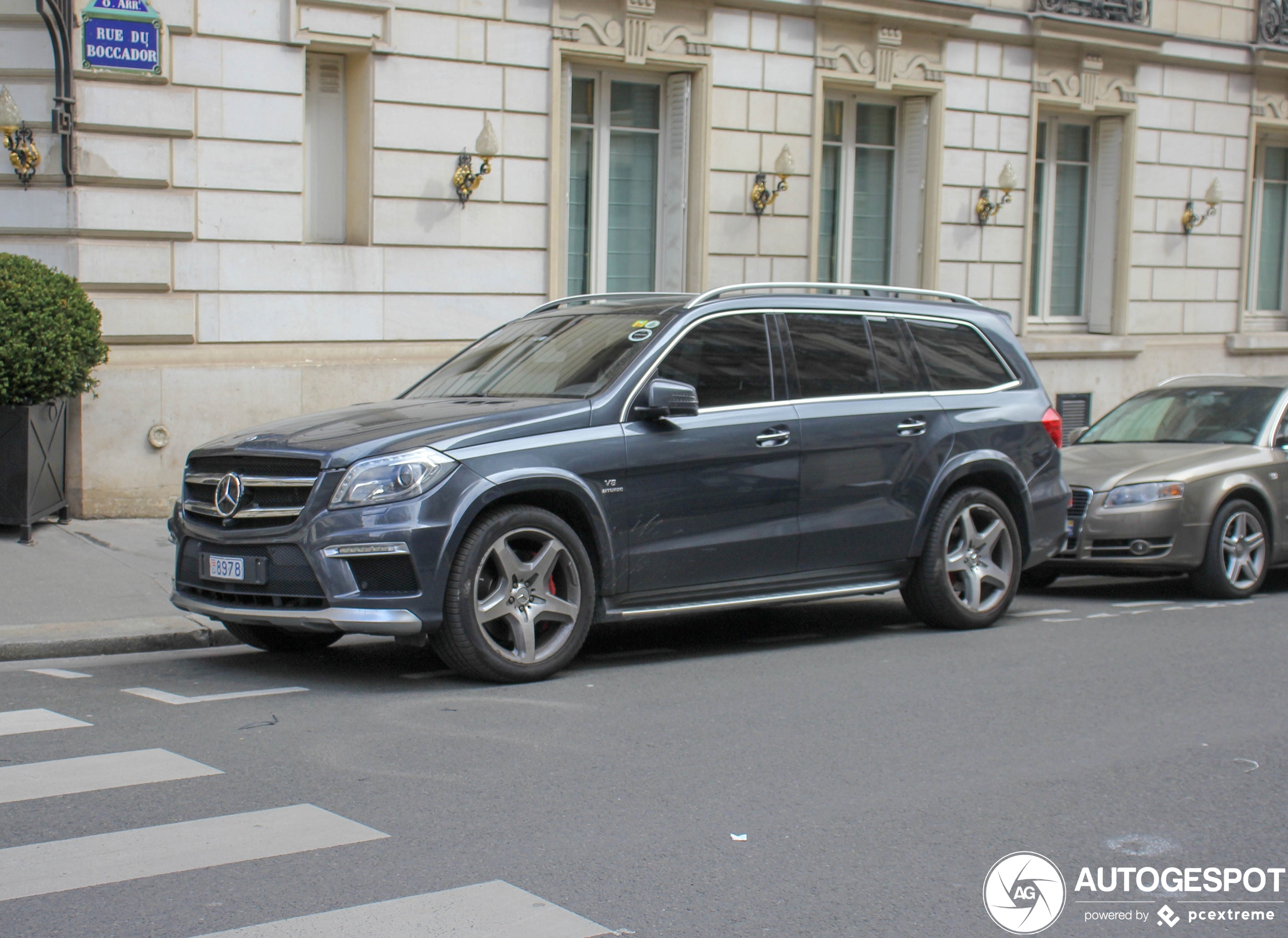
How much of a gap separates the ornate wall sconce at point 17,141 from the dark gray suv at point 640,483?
17.2ft

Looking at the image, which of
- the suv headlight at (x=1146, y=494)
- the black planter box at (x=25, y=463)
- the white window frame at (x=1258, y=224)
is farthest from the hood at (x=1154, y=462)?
the white window frame at (x=1258, y=224)

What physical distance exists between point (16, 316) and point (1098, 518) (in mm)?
7823

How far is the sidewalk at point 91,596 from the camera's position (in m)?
8.09

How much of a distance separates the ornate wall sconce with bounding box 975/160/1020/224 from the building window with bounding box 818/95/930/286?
2.54ft

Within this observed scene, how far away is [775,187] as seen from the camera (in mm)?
16297

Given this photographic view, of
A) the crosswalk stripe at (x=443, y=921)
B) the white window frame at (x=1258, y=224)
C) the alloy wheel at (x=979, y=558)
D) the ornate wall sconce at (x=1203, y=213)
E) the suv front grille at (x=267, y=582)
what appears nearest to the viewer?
the crosswalk stripe at (x=443, y=921)

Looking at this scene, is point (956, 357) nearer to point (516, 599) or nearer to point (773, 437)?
point (773, 437)

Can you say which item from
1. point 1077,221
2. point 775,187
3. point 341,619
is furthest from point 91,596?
point 1077,221

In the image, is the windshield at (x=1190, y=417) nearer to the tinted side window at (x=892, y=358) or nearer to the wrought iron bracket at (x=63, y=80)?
the tinted side window at (x=892, y=358)

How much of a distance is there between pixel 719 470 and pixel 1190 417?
561 cm

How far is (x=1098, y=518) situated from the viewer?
10336 mm

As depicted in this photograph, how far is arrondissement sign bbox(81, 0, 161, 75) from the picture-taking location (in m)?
12.1

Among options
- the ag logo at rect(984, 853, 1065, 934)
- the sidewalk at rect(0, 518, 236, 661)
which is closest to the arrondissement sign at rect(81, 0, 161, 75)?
the sidewalk at rect(0, 518, 236, 661)

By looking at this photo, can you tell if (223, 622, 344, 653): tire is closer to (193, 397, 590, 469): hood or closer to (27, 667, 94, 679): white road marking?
(27, 667, 94, 679): white road marking
